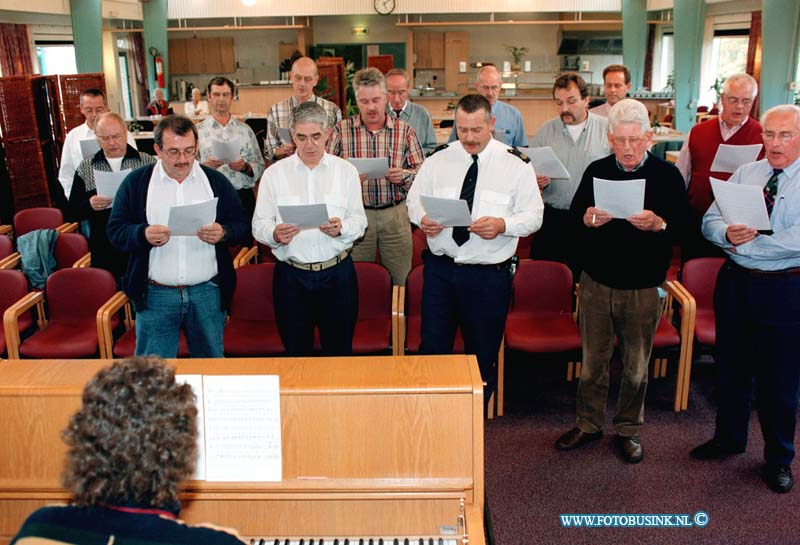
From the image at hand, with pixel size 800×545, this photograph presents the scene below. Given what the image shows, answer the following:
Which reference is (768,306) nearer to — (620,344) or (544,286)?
(620,344)

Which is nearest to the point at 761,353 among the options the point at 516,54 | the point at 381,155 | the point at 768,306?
the point at 768,306

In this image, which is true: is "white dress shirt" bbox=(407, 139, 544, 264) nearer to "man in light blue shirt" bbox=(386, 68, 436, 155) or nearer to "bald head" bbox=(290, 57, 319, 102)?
"man in light blue shirt" bbox=(386, 68, 436, 155)

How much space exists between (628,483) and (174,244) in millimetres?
2477

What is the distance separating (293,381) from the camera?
7.27 ft

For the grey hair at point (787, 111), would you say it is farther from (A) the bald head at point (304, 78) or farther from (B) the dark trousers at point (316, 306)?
(A) the bald head at point (304, 78)

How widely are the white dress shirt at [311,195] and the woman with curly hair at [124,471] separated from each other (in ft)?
7.41

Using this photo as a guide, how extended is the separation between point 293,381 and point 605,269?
189cm

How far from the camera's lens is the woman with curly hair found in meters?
1.40

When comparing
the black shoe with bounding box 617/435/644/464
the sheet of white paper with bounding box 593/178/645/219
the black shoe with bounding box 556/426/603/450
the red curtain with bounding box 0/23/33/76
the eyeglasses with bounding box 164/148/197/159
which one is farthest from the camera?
the red curtain with bounding box 0/23/33/76

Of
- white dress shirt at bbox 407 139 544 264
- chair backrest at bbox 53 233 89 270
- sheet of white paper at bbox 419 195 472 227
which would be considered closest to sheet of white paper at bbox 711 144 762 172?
white dress shirt at bbox 407 139 544 264

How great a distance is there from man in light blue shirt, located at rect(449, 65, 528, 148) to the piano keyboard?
3656mm

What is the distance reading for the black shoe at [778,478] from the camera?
136 inches

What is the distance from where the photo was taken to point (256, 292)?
4.56 meters

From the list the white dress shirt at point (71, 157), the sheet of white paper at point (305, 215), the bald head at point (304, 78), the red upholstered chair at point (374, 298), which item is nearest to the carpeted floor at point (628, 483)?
the red upholstered chair at point (374, 298)
